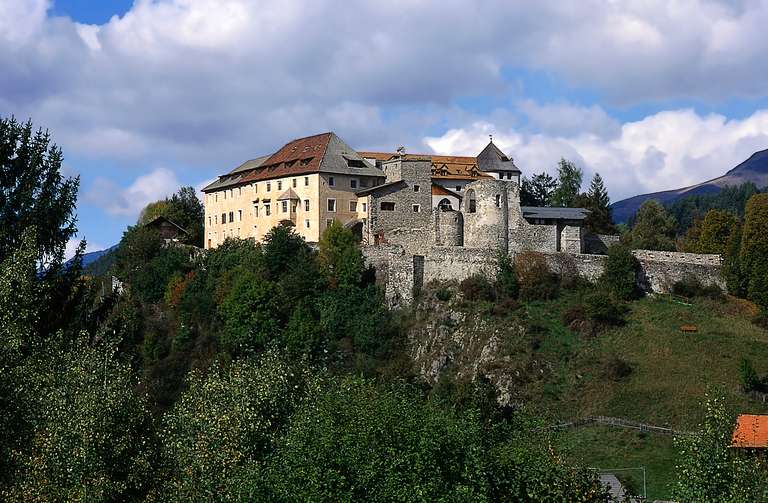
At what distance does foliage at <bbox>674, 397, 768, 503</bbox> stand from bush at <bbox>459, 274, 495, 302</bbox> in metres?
36.8

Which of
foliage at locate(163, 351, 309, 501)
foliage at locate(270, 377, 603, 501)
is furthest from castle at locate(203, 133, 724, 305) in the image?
foliage at locate(270, 377, 603, 501)

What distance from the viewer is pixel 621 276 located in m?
65.9

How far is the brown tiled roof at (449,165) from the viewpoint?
3268 inches

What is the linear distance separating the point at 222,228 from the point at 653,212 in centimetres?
3784

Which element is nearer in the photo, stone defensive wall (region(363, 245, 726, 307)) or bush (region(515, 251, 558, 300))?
bush (region(515, 251, 558, 300))

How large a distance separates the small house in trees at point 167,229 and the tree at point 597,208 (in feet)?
106

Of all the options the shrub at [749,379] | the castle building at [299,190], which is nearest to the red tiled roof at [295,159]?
the castle building at [299,190]

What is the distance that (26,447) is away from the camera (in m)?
30.6

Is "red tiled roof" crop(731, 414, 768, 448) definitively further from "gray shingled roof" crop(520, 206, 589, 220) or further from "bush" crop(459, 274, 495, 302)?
"gray shingled roof" crop(520, 206, 589, 220)

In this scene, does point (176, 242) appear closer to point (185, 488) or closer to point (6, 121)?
point (6, 121)

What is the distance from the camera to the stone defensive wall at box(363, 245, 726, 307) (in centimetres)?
6675

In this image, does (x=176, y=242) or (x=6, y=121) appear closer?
(x=6, y=121)

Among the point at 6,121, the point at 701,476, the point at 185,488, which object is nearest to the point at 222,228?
the point at 6,121

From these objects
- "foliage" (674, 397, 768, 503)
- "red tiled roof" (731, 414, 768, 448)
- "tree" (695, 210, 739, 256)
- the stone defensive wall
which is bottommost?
"red tiled roof" (731, 414, 768, 448)
